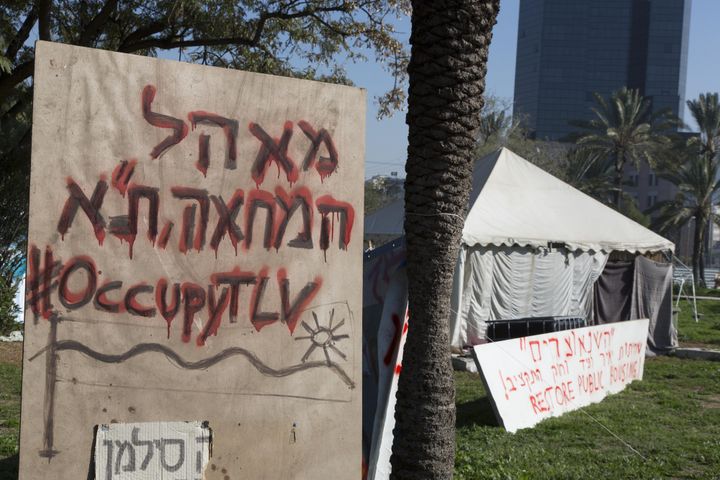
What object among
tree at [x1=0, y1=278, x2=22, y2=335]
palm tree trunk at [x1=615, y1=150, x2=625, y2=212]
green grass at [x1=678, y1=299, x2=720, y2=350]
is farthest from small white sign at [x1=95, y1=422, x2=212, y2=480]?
palm tree trunk at [x1=615, y1=150, x2=625, y2=212]

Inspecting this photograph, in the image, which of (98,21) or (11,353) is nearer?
(98,21)

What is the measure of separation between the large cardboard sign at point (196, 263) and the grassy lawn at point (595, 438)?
3.11 metres

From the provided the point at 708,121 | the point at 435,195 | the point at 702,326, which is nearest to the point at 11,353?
the point at 435,195

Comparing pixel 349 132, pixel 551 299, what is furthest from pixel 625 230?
pixel 349 132

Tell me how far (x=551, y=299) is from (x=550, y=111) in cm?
15569

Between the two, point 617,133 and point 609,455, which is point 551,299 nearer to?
point 609,455

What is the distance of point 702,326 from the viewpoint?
2191 centimetres

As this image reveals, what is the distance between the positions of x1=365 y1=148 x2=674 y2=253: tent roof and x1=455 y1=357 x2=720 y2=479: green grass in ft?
13.7

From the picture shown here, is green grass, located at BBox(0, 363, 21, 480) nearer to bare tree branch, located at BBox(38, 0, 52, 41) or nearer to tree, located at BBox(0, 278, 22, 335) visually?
tree, located at BBox(0, 278, 22, 335)

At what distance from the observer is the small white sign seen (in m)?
3.28

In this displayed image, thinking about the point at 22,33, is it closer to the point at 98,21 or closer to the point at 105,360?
the point at 98,21

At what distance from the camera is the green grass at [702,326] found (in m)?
18.8

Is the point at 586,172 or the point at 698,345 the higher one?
the point at 586,172

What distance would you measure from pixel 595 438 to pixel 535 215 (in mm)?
8133
